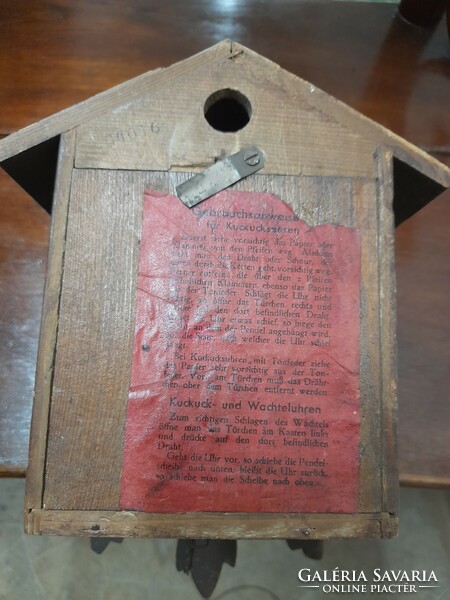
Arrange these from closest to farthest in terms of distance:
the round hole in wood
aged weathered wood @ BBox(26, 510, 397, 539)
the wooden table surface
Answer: aged weathered wood @ BBox(26, 510, 397, 539), the round hole in wood, the wooden table surface

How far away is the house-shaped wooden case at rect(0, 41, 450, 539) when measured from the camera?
0.66 meters

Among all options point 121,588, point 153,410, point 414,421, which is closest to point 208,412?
point 153,410

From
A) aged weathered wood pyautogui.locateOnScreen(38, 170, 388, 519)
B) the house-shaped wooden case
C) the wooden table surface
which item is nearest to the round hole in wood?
the house-shaped wooden case

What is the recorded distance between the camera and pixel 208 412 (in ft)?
2.20

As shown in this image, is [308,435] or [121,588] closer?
[308,435]

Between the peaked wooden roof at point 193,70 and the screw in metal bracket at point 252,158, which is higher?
the peaked wooden roof at point 193,70

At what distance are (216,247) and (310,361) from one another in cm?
19

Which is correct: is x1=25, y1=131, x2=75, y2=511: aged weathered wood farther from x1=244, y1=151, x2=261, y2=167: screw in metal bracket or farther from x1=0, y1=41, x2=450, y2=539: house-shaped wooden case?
x1=244, y1=151, x2=261, y2=167: screw in metal bracket

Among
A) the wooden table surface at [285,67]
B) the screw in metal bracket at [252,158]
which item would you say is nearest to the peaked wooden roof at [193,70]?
the screw in metal bracket at [252,158]

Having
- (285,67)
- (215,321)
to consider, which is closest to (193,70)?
(215,321)

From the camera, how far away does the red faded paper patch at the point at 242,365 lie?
0.67 m

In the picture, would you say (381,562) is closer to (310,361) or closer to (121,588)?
(121,588)

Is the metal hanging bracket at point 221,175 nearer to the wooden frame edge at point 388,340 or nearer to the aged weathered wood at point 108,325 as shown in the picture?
the aged weathered wood at point 108,325

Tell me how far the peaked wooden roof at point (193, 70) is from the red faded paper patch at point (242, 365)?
151 mm
